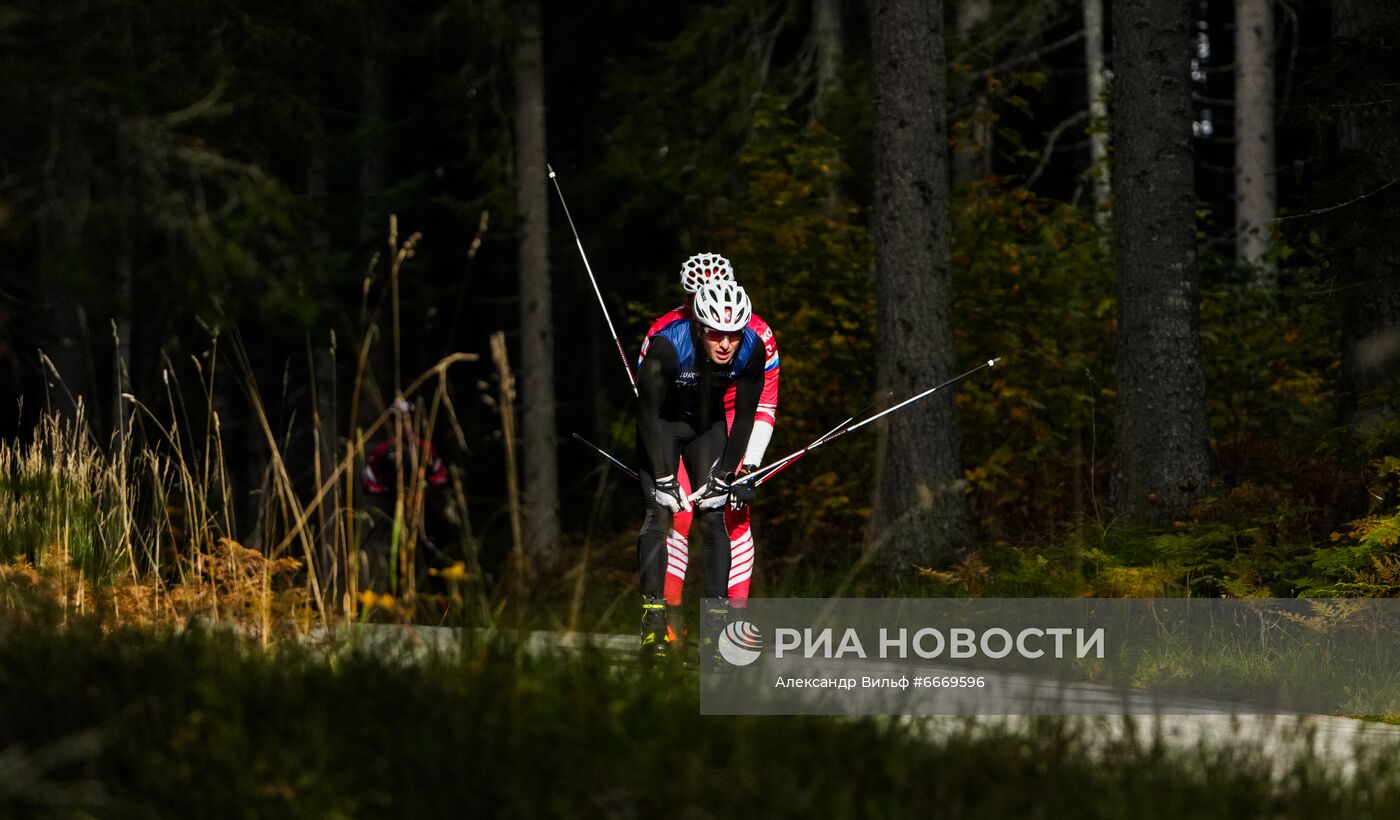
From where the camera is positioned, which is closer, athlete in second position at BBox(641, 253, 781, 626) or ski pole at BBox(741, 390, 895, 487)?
athlete in second position at BBox(641, 253, 781, 626)

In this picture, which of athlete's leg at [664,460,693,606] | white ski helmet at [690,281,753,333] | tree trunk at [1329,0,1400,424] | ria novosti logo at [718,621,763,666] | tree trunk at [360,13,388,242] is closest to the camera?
ria novosti logo at [718,621,763,666]

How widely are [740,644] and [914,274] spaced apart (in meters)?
6.00

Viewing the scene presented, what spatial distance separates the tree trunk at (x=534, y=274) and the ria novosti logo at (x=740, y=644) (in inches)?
604

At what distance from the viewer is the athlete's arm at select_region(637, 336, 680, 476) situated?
9.43 metres

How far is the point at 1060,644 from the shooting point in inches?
457

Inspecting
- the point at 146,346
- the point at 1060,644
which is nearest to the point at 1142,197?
the point at 1060,644

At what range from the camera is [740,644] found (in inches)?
355

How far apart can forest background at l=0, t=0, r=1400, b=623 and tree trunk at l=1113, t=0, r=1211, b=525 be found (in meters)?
0.04

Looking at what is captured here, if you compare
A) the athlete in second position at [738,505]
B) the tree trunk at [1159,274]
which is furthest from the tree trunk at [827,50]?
the athlete in second position at [738,505]

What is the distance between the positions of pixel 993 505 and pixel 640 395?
27.9ft

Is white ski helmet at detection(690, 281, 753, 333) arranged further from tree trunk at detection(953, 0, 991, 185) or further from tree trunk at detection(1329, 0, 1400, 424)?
tree trunk at detection(953, 0, 991, 185)

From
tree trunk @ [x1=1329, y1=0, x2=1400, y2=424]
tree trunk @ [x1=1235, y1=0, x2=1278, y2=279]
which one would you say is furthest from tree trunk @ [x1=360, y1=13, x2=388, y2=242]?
tree trunk @ [x1=1329, y1=0, x2=1400, y2=424]

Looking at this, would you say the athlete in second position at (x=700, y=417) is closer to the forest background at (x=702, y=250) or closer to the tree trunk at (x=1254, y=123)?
the forest background at (x=702, y=250)

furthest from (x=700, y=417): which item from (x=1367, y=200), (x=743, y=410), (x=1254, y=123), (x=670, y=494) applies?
(x=1254, y=123)
